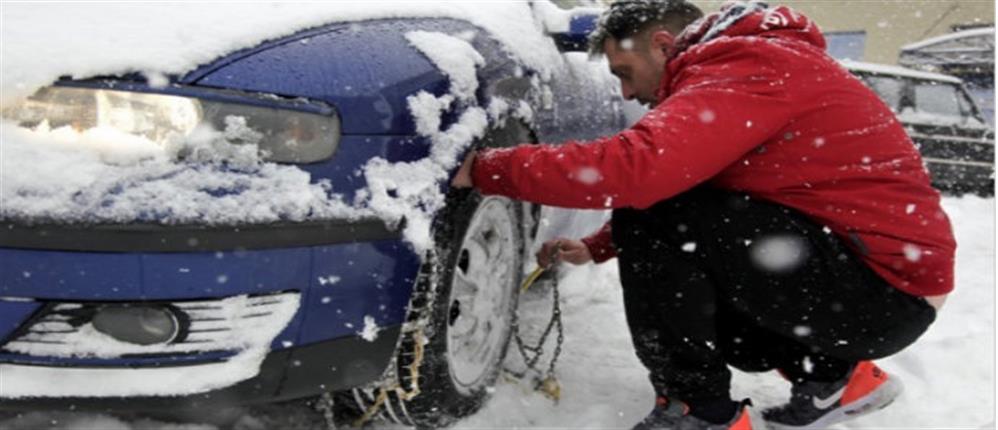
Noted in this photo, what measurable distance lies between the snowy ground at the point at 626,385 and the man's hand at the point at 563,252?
1.15ft

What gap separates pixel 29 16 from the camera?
1.40m

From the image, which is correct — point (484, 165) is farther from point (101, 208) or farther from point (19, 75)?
point (19, 75)

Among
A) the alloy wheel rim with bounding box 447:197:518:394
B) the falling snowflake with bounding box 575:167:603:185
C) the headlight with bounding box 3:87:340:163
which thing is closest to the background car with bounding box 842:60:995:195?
the alloy wheel rim with bounding box 447:197:518:394

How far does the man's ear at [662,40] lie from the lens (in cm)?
194

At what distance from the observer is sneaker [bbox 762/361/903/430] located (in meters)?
2.02

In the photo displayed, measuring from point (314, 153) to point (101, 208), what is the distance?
1.10ft

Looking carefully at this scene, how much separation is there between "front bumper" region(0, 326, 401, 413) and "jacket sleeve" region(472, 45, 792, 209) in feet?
1.32

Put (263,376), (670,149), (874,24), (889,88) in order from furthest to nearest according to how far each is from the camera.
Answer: (874,24), (889,88), (670,149), (263,376)

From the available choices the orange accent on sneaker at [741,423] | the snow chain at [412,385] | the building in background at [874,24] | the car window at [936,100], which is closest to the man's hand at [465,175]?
the snow chain at [412,385]

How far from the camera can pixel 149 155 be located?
4.37 ft

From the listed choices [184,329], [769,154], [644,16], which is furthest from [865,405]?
[184,329]

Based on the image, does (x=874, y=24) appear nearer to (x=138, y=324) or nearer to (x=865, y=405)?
(x=865, y=405)

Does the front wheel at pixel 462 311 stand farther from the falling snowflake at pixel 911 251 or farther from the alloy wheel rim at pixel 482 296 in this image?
the falling snowflake at pixel 911 251

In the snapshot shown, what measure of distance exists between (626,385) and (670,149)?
0.98 meters
